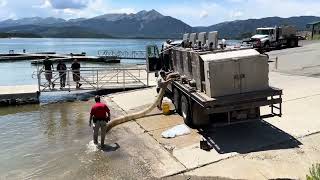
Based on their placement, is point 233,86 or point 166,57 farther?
point 166,57

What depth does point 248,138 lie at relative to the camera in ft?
38.3

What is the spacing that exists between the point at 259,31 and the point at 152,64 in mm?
28120

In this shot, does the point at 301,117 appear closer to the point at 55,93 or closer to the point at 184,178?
the point at 184,178

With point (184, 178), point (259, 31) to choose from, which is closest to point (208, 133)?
point (184, 178)

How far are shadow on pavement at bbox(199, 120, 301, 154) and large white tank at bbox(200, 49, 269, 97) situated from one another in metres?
1.23

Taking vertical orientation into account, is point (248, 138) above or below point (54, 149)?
above

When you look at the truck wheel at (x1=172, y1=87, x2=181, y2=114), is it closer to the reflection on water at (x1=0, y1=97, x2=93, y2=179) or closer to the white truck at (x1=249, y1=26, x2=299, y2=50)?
the reflection on water at (x1=0, y1=97, x2=93, y2=179)

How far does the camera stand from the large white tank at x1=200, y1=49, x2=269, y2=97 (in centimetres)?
1144

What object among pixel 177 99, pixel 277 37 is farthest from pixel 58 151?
pixel 277 37

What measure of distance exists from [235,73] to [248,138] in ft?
5.72

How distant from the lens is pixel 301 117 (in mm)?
13164

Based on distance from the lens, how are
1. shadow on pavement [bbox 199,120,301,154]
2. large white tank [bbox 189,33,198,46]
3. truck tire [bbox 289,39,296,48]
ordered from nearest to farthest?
1. shadow on pavement [bbox 199,120,301,154]
2. large white tank [bbox 189,33,198,46]
3. truck tire [bbox 289,39,296,48]

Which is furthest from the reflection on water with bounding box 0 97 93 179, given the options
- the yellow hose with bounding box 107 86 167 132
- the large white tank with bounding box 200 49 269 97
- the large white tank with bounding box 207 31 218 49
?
the large white tank with bounding box 207 31 218 49

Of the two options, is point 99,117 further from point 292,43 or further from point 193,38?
point 292,43
